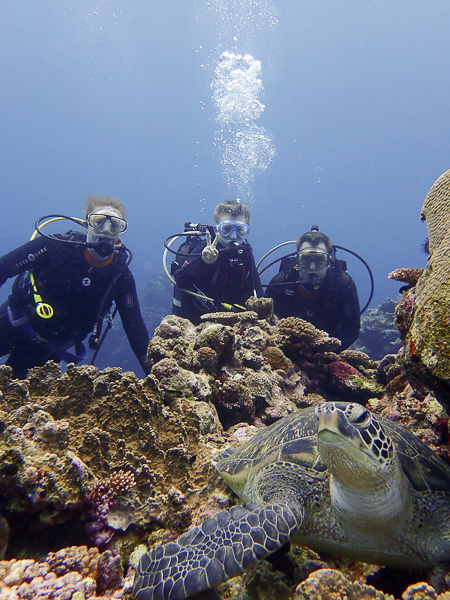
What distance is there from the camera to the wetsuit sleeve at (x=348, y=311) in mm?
6383

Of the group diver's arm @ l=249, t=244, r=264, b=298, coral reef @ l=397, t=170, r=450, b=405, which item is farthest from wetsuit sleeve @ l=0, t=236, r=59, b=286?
coral reef @ l=397, t=170, r=450, b=405

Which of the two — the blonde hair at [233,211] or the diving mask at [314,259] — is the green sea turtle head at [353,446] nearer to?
the diving mask at [314,259]

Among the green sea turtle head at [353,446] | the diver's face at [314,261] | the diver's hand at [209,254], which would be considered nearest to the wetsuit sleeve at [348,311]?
the diver's face at [314,261]

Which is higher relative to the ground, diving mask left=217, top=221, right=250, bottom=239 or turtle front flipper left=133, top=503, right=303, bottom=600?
diving mask left=217, top=221, right=250, bottom=239

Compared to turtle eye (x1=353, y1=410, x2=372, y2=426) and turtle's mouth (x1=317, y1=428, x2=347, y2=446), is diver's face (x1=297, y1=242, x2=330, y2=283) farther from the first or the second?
turtle's mouth (x1=317, y1=428, x2=347, y2=446)

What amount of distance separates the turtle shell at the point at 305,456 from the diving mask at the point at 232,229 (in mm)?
4947

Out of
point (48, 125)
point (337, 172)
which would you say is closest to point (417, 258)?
point (337, 172)

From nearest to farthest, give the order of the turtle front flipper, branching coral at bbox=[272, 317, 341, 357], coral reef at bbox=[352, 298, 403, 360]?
the turtle front flipper
branching coral at bbox=[272, 317, 341, 357]
coral reef at bbox=[352, 298, 403, 360]

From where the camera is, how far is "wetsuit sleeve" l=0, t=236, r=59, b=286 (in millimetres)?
4664

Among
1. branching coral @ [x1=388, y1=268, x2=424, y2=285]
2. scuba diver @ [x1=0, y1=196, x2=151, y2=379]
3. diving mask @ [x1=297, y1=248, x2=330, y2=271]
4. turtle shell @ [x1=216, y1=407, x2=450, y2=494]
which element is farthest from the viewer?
diving mask @ [x1=297, y1=248, x2=330, y2=271]

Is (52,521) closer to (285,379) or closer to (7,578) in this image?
(7,578)

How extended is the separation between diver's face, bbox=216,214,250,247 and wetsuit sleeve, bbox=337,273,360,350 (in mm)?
2418

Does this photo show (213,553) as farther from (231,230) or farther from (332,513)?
(231,230)

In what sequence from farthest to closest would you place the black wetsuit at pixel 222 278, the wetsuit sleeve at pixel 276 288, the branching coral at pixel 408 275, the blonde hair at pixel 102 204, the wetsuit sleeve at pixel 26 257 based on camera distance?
the wetsuit sleeve at pixel 276 288 < the black wetsuit at pixel 222 278 < the blonde hair at pixel 102 204 < the wetsuit sleeve at pixel 26 257 < the branching coral at pixel 408 275
